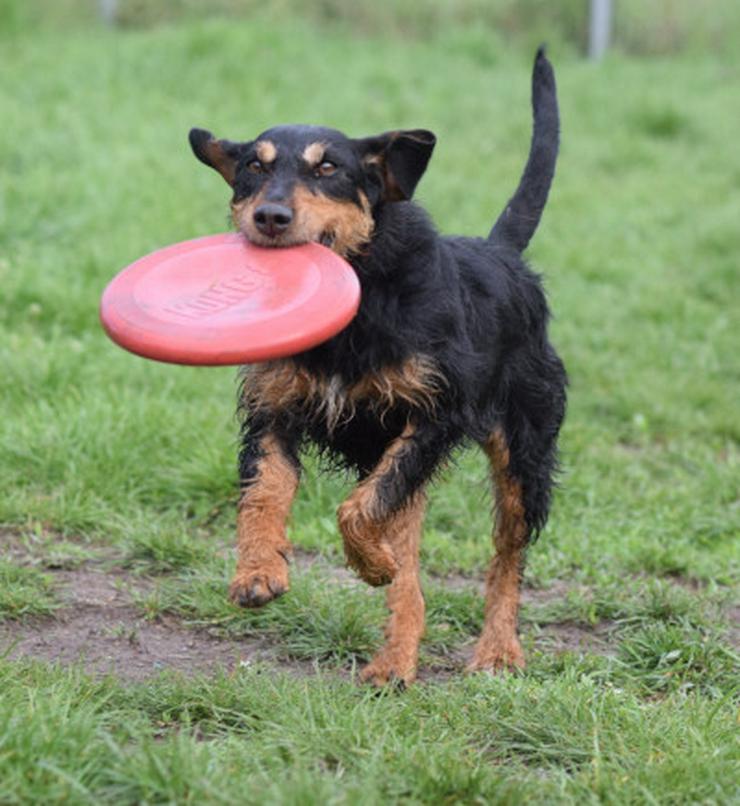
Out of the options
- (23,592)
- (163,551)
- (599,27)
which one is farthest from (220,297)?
(599,27)

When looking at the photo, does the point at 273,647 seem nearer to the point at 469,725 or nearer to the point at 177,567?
the point at 177,567

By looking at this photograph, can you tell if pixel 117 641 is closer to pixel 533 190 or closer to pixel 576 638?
pixel 576 638

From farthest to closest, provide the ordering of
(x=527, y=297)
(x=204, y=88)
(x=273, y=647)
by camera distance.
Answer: (x=204, y=88), (x=527, y=297), (x=273, y=647)

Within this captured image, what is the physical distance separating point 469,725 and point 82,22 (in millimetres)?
12519

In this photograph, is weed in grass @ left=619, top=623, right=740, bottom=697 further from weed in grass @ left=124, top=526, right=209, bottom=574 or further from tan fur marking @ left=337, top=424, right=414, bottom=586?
weed in grass @ left=124, top=526, right=209, bottom=574

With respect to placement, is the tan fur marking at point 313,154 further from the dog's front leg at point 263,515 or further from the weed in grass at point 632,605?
the weed in grass at point 632,605

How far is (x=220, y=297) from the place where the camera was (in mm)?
4281

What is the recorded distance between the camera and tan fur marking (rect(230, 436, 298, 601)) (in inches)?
167

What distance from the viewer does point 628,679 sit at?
4.67 m

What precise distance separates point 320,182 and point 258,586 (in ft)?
3.84

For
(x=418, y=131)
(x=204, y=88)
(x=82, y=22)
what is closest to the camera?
(x=418, y=131)

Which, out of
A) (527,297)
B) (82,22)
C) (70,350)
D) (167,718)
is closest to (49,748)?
(167,718)

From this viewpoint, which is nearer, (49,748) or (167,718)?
(49,748)

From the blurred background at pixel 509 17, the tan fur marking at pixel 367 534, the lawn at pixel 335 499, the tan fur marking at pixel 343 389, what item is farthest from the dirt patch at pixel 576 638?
the blurred background at pixel 509 17
